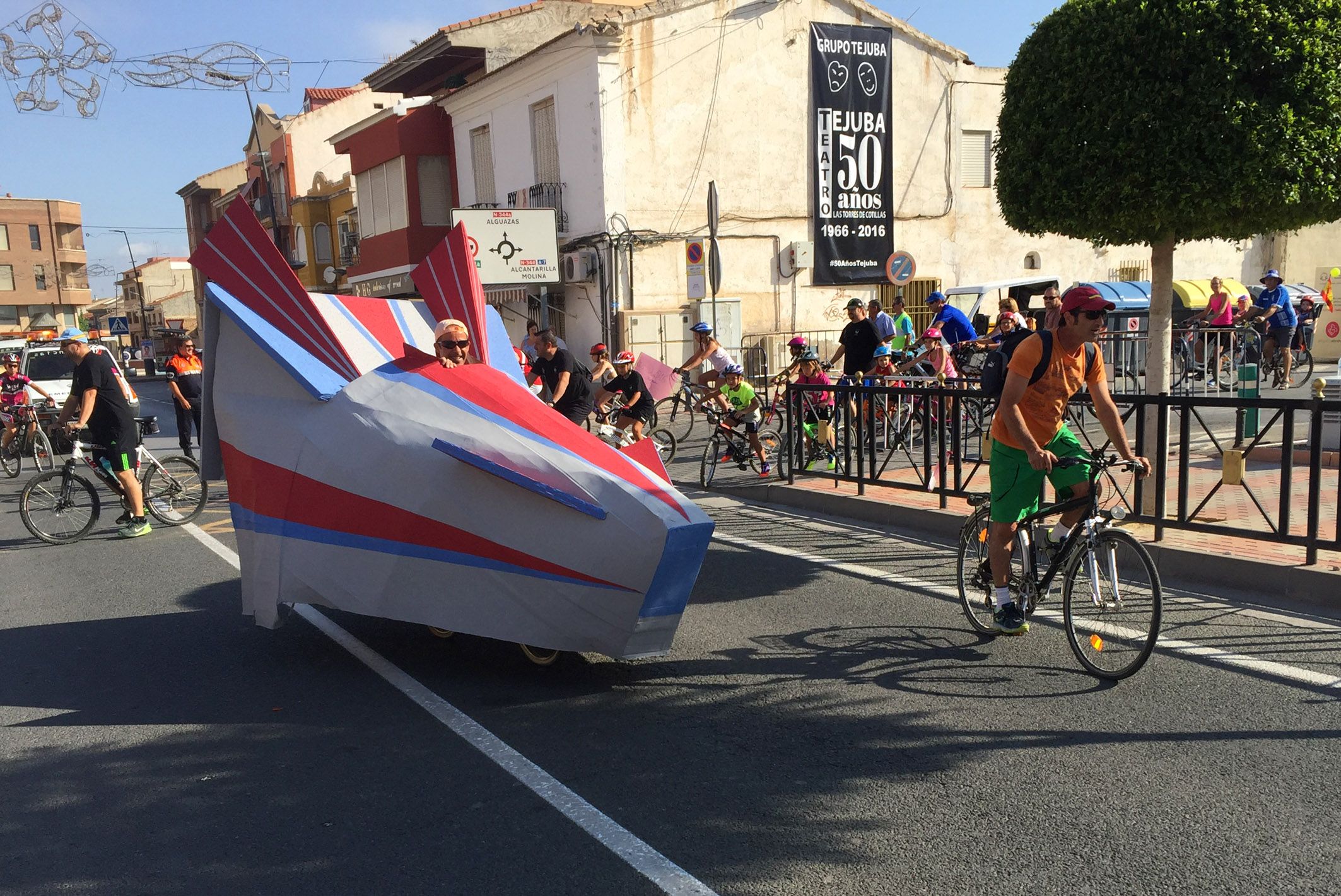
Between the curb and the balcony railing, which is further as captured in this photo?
the balcony railing

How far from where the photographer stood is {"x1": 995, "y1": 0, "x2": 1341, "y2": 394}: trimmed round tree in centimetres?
662

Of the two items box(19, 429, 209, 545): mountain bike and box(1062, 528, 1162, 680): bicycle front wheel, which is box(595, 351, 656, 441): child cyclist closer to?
box(19, 429, 209, 545): mountain bike

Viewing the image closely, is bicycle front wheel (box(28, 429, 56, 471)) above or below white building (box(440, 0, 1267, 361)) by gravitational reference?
below

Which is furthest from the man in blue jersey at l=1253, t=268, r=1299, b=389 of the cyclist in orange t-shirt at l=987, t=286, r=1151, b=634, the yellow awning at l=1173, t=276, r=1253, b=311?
the cyclist in orange t-shirt at l=987, t=286, r=1151, b=634

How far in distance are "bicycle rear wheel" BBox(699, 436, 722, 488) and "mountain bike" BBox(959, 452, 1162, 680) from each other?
6300 millimetres

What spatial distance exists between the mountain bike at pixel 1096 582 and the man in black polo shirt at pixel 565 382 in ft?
19.9

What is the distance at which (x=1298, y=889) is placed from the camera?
3.14m

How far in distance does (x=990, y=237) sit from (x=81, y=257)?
271 ft

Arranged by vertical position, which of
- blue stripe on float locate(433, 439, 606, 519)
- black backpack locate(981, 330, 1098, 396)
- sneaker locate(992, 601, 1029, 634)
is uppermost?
black backpack locate(981, 330, 1098, 396)

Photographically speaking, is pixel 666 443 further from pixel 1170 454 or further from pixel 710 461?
pixel 1170 454

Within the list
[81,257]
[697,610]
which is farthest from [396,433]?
[81,257]

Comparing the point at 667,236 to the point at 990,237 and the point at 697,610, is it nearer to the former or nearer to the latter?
the point at 990,237

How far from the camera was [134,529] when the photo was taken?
10.1 m

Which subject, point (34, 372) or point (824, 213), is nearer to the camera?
point (34, 372)
